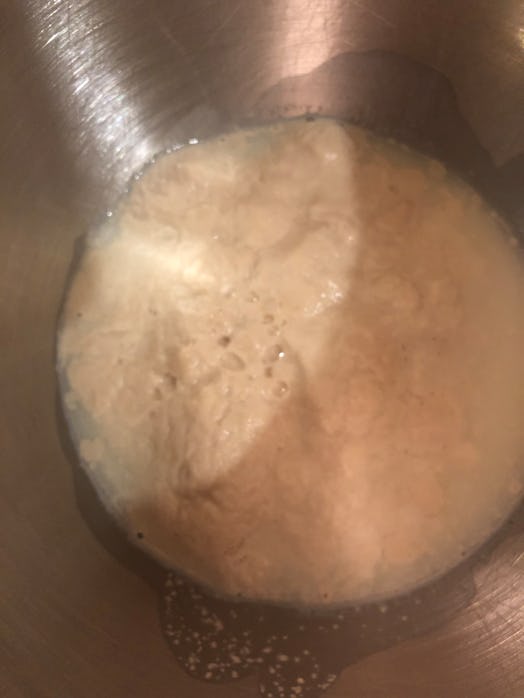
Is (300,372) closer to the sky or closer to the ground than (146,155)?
closer to the ground

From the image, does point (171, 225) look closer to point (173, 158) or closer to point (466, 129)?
point (173, 158)

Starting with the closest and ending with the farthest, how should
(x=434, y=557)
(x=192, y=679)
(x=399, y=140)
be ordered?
(x=192, y=679) < (x=434, y=557) < (x=399, y=140)

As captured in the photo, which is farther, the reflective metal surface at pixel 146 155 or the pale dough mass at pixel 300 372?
the pale dough mass at pixel 300 372

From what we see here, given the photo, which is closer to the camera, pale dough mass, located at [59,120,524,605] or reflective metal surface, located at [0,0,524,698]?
reflective metal surface, located at [0,0,524,698]

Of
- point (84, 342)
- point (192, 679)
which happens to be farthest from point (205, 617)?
point (84, 342)

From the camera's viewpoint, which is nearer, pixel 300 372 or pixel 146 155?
pixel 300 372
